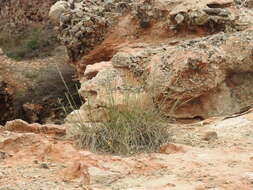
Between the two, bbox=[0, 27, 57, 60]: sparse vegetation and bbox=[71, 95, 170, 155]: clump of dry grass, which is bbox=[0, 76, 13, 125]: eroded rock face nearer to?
bbox=[0, 27, 57, 60]: sparse vegetation

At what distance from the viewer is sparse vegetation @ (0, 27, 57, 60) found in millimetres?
14239

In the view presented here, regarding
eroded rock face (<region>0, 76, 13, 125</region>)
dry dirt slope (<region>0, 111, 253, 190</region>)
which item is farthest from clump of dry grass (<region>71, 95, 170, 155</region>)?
eroded rock face (<region>0, 76, 13, 125</region>)

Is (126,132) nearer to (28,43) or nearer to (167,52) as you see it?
(167,52)

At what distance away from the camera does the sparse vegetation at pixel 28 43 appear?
14239mm

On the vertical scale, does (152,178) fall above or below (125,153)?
above

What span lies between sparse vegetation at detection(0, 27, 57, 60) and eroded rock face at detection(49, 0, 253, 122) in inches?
254

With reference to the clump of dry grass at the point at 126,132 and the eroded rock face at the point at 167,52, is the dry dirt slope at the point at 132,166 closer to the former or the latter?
the clump of dry grass at the point at 126,132

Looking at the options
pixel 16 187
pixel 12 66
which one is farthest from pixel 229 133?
pixel 12 66

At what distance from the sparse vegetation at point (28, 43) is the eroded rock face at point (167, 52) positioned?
646 centimetres

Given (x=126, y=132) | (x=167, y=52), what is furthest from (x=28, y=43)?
(x=126, y=132)

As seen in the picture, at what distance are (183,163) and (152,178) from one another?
36 centimetres

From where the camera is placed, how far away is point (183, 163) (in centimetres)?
366

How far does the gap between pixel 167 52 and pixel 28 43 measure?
9189mm

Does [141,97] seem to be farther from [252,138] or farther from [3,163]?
[3,163]
